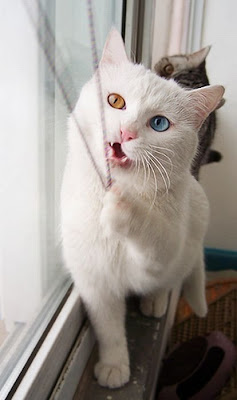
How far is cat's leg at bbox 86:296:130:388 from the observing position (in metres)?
0.75

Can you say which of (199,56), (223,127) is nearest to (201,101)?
(199,56)

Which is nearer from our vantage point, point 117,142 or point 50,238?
point 117,142

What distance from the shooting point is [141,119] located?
53cm

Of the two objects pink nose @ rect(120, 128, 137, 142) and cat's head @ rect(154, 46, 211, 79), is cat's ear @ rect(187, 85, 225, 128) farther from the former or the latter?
cat's head @ rect(154, 46, 211, 79)

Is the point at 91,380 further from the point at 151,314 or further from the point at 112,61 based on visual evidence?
the point at 112,61

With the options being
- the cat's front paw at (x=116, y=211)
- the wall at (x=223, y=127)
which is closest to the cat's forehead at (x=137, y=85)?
the cat's front paw at (x=116, y=211)

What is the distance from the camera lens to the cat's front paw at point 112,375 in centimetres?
74

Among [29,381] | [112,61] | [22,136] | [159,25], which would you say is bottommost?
[29,381]

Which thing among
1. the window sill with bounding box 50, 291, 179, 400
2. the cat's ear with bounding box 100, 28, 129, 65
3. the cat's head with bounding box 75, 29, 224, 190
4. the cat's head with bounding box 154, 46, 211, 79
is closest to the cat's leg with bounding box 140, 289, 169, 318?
the window sill with bounding box 50, 291, 179, 400

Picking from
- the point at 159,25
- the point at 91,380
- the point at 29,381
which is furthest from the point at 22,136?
the point at 159,25

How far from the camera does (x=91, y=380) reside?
0.77 m

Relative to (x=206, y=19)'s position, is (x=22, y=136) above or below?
below

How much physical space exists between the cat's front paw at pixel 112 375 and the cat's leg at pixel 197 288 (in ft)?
1.08

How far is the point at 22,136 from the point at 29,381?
390mm
